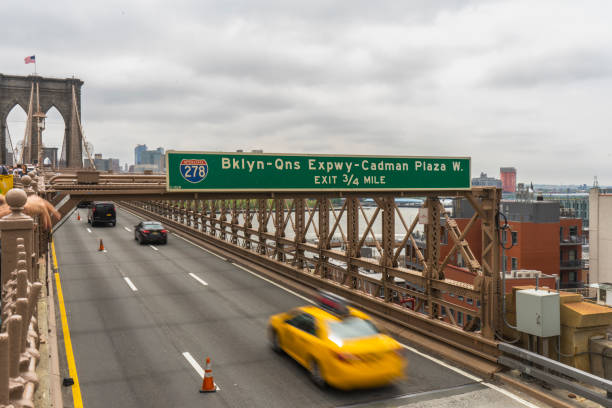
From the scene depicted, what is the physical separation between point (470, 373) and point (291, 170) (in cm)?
683

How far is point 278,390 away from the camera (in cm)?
1106

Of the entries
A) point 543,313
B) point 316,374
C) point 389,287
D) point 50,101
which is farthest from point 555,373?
point 50,101

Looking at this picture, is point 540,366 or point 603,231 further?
point 603,231

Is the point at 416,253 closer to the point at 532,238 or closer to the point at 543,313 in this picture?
the point at 543,313

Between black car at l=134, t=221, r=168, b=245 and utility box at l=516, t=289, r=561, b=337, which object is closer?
utility box at l=516, t=289, r=561, b=337

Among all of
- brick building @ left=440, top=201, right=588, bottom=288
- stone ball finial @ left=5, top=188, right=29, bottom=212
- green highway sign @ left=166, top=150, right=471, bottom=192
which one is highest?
green highway sign @ left=166, top=150, right=471, bottom=192

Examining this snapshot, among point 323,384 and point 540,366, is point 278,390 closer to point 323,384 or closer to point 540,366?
point 323,384

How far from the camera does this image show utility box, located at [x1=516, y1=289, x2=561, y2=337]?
1152 centimetres

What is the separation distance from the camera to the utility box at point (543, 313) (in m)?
11.5

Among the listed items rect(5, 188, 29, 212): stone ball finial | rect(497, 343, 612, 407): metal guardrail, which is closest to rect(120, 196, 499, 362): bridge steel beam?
rect(497, 343, 612, 407): metal guardrail

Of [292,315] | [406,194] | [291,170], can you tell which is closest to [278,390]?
[292,315]

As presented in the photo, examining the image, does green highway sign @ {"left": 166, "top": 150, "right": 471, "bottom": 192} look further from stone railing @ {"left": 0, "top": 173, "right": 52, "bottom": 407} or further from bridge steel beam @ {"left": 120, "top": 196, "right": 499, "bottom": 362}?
stone railing @ {"left": 0, "top": 173, "right": 52, "bottom": 407}

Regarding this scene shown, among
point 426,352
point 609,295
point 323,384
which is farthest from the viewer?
point 609,295

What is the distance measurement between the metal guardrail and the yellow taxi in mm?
2702
